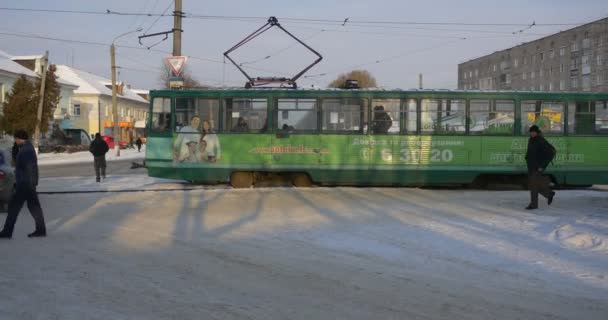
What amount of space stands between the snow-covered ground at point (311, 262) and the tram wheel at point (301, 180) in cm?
384

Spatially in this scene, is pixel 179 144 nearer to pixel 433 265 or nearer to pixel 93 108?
pixel 433 265

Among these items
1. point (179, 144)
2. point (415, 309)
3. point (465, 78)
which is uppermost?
point (465, 78)

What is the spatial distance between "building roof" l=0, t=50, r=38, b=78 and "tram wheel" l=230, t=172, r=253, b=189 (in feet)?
130

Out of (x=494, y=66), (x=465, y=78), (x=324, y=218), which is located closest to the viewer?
(x=324, y=218)

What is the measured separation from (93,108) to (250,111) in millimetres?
60184

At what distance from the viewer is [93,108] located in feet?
233

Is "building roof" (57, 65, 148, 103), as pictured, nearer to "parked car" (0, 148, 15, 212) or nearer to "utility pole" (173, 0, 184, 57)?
"utility pole" (173, 0, 184, 57)

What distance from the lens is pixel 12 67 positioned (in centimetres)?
5094

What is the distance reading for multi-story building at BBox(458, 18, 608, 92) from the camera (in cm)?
6225

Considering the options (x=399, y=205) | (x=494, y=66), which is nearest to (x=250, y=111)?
(x=399, y=205)

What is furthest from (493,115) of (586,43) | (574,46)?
(574,46)

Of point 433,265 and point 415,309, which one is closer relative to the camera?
point 415,309

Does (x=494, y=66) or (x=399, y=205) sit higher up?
(x=494, y=66)

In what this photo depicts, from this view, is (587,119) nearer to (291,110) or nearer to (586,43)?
(291,110)
